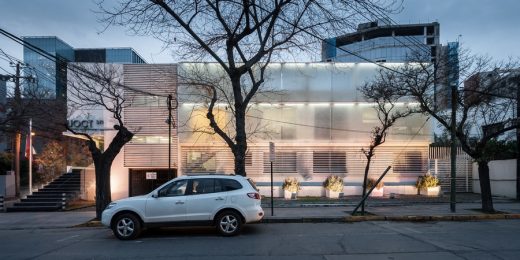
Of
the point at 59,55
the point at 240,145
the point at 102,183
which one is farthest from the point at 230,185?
the point at 59,55

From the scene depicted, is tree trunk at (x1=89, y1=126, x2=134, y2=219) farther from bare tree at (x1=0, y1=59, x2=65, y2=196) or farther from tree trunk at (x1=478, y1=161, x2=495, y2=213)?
tree trunk at (x1=478, y1=161, x2=495, y2=213)

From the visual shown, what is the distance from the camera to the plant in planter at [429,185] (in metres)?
27.1

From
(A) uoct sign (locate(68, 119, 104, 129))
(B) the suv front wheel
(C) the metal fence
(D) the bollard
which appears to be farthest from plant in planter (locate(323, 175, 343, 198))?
(B) the suv front wheel

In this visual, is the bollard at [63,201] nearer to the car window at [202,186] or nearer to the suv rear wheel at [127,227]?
the suv rear wheel at [127,227]

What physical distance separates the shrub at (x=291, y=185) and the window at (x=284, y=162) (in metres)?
0.86

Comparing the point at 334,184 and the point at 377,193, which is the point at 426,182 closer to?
the point at 377,193

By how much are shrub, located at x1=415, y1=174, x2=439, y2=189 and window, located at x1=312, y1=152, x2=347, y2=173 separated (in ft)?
13.4

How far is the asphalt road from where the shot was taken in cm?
1042

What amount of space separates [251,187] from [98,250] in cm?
438

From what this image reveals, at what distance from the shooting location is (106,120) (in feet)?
89.0

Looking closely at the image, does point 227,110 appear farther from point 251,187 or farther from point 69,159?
point 69,159

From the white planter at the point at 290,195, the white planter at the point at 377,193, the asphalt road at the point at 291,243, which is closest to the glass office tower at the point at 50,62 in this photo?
the asphalt road at the point at 291,243

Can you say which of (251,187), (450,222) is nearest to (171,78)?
(251,187)

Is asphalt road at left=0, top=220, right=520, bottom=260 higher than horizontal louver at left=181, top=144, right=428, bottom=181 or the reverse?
the reverse
